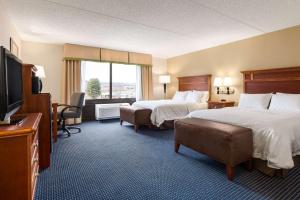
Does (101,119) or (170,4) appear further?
(101,119)

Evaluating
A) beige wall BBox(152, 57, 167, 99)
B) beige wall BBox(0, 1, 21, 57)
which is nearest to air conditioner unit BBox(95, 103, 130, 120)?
beige wall BBox(152, 57, 167, 99)

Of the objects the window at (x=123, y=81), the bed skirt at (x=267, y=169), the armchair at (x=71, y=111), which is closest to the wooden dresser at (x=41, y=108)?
the armchair at (x=71, y=111)

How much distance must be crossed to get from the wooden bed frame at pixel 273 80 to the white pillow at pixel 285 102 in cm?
47

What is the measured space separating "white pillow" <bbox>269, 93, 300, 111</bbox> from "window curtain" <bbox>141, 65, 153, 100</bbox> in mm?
3954

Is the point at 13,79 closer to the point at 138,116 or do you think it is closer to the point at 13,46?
the point at 13,46

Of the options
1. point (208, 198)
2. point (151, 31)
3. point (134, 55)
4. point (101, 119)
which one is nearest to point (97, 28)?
point (151, 31)

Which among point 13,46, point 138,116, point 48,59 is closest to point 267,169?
point 138,116

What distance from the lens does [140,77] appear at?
6.41 meters

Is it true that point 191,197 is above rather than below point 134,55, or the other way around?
below

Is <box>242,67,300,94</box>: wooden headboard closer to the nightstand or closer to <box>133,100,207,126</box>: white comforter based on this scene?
the nightstand

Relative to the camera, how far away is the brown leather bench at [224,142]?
200cm

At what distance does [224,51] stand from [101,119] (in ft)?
13.6

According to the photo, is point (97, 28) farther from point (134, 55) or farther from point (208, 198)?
point (208, 198)

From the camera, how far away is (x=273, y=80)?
3.76 metres
